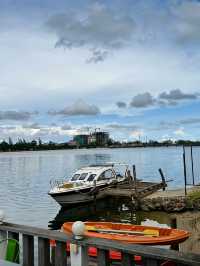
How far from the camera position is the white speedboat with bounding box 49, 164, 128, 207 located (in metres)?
30.2

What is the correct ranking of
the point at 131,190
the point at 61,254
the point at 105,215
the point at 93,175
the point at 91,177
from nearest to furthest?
the point at 61,254 → the point at 105,215 → the point at 131,190 → the point at 91,177 → the point at 93,175

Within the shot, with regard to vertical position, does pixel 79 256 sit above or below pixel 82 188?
above

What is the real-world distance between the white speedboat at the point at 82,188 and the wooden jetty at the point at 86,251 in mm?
23841

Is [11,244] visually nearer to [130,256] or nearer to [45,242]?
[45,242]

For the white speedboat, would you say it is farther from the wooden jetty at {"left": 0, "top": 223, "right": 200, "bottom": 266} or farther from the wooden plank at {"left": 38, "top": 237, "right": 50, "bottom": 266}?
the wooden plank at {"left": 38, "top": 237, "right": 50, "bottom": 266}

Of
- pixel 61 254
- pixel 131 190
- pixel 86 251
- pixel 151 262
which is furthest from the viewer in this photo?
pixel 131 190

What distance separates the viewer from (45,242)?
5855 millimetres

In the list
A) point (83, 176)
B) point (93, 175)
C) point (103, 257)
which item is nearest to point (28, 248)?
point (103, 257)

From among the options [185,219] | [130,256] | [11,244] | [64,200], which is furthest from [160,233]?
[64,200]

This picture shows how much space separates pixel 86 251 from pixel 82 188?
25246 millimetres

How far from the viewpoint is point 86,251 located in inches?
213

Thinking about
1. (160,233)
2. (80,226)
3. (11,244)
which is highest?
(80,226)

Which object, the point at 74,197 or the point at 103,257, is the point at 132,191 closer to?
the point at 74,197

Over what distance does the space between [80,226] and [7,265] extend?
0.98 meters
